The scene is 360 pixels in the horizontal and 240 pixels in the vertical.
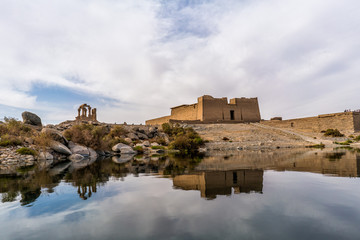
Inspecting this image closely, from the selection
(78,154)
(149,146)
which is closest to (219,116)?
(149,146)

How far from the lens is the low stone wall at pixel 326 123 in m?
29.5

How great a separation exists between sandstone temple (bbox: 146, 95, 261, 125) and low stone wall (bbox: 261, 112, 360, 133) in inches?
222

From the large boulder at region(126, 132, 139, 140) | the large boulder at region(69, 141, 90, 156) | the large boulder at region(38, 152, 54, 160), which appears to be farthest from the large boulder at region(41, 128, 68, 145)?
the large boulder at region(126, 132, 139, 140)

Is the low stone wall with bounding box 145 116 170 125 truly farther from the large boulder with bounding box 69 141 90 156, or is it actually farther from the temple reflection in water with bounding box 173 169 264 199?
the temple reflection in water with bounding box 173 169 264 199

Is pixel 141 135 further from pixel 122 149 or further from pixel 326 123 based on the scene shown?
pixel 326 123

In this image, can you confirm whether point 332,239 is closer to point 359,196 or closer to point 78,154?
point 359,196

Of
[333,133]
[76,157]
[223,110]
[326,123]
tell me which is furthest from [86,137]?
[326,123]

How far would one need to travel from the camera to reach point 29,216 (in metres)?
3.75

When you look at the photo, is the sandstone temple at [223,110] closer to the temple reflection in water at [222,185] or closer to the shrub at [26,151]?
the shrub at [26,151]

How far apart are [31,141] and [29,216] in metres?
14.8

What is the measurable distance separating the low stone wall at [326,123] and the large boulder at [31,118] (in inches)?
1305

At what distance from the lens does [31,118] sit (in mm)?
23250

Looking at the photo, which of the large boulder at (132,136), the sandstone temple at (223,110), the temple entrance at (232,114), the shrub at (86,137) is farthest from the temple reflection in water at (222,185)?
the temple entrance at (232,114)

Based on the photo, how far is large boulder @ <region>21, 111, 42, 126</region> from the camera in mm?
22797
